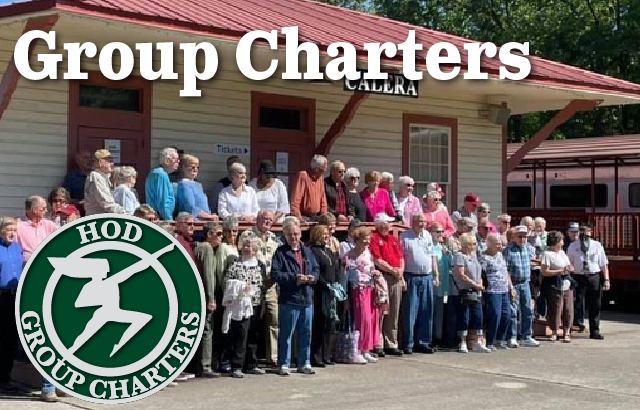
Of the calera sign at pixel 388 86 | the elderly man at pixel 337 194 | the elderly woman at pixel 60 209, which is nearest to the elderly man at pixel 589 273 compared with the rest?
the calera sign at pixel 388 86

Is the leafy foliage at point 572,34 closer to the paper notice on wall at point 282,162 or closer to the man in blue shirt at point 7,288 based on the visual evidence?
the paper notice on wall at point 282,162

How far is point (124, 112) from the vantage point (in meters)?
11.2

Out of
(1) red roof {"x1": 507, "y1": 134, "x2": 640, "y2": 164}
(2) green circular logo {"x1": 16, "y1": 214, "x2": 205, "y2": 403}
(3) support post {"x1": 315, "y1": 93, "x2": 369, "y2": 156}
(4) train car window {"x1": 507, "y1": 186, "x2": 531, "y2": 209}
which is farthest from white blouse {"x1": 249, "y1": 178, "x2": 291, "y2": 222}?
(4) train car window {"x1": 507, "y1": 186, "x2": 531, "y2": 209}

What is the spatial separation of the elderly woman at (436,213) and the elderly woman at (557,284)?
145 centimetres

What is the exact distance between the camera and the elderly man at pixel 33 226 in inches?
334

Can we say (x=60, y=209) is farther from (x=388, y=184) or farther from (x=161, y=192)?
(x=388, y=184)

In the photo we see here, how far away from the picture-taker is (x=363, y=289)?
10500mm

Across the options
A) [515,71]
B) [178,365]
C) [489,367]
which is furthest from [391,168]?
[178,365]

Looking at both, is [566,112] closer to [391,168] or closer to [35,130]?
[391,168]

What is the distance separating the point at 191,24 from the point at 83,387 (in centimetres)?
864

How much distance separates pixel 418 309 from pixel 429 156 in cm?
418

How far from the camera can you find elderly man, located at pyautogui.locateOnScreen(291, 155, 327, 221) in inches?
428

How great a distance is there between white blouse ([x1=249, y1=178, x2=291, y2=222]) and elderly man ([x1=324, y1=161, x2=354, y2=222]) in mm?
528

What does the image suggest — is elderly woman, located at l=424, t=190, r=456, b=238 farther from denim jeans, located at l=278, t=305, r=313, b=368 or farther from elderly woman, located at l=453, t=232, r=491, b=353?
denim jeans, located at l=278, t=305, r=313, b=368
